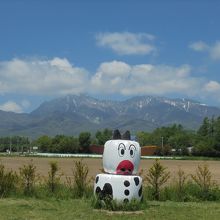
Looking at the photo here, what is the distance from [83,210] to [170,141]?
448 feet

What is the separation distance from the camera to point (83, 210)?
583 inches

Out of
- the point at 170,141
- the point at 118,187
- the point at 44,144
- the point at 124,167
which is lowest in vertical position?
the point at 118,187

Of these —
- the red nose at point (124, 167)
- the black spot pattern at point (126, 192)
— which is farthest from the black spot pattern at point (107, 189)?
A: the red nose at point (124, 167)

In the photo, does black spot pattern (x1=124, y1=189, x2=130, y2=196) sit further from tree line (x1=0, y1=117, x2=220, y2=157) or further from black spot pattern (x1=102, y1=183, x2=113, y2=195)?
tree line (x1=0, y1=117, x2=220, y2=157)

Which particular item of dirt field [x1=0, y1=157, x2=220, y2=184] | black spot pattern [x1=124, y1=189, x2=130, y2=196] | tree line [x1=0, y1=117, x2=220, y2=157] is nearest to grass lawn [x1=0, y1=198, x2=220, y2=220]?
black spot pattern [x1=124, y1=189, x2=130, y2=196]

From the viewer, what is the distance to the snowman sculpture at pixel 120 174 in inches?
585

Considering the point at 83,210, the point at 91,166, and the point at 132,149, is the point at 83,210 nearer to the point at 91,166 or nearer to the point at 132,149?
the point at 132,149

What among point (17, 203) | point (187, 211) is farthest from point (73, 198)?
point (187, 211)

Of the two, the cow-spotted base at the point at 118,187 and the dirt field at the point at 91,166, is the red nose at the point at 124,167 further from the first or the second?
the dirt field at the point at 91,166

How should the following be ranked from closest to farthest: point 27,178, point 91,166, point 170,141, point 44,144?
point 27,178 → point 91,166 → point 170,141 → point 44,144

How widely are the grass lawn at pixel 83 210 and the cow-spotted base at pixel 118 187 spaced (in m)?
0.58

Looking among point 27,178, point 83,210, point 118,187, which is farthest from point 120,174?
point 27,178

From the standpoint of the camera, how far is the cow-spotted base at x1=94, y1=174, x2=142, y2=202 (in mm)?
14828

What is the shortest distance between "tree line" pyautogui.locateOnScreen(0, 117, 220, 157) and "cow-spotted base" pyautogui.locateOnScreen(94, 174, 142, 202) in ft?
366
